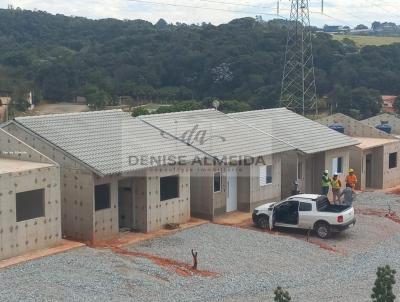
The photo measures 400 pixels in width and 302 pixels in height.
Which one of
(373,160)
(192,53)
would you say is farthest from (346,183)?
(192,53)

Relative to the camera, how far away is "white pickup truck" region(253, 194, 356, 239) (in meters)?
21.7

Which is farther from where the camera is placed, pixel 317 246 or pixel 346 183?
pixel 346 183

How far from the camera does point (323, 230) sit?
2178 centimetres

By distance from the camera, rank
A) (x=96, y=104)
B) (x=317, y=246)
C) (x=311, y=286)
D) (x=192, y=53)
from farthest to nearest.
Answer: (x=192, y=53) < (x=96, y=104) < (x=317, y=246) < (x=311, y=286)

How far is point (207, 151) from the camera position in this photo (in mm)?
24016

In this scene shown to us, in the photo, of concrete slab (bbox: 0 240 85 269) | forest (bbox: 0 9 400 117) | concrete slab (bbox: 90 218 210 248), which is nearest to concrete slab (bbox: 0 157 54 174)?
concrete slab (bbox: 0 240 85 269)

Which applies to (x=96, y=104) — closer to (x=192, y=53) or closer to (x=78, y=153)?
(x=192, y=53)

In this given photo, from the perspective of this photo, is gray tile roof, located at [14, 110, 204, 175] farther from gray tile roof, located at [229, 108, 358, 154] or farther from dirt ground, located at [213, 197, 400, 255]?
gray tile roof, located at [229, 108, 358, 154]

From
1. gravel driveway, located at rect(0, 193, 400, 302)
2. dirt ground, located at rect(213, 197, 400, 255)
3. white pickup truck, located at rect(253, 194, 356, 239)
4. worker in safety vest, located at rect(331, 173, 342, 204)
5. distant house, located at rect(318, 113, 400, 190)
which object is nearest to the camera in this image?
gravel driveway, located at rect(0, 193, 400, 302)

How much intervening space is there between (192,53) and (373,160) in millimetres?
55974

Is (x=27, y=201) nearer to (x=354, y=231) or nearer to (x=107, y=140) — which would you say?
(x=107, y=140)

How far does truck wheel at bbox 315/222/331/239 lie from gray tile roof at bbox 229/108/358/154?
546 cm

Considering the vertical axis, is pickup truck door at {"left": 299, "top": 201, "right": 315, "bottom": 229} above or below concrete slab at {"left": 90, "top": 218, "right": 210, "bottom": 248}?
above

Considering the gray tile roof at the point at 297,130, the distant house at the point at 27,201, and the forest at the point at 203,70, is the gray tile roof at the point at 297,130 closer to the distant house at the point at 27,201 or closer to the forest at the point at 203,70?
the distant house at the point at 27,201
